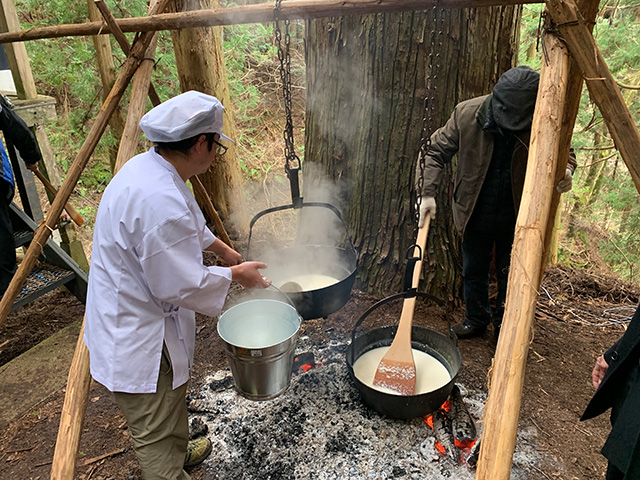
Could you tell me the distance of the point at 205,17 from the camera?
2.65m

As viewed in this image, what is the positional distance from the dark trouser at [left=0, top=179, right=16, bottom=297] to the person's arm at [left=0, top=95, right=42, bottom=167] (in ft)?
1.34

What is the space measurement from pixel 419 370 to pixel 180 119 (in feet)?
8.59

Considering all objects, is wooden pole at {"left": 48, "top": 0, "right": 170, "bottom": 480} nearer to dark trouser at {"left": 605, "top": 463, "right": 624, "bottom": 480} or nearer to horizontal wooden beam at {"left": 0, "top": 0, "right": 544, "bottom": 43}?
horizontal wooden beam at {"left": 0, "top": 0, "right": 544, "bottom": 43}

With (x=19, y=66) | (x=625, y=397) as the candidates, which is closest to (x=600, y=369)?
(x=625, y=397)

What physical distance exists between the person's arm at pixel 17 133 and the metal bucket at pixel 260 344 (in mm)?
2781

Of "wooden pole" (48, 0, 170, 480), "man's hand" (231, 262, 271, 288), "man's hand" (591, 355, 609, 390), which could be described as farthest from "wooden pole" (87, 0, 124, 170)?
"man's hand" (591, 355, 609, 390)

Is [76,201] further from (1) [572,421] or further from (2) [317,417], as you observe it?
(1) [572,421]

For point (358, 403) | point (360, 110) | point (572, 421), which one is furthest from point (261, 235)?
point (572, 421)

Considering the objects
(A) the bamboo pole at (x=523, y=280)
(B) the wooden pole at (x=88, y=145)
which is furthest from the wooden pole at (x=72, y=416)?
(A) the bamboo pole at (x=523, y=280)

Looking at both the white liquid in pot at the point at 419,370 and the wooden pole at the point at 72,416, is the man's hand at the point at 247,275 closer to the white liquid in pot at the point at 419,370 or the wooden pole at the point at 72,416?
the wooden pole at the point at 72,416

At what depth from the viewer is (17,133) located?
Result: 12.3 ft

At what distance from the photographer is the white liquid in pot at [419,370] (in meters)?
3.09

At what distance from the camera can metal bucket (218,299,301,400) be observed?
2.70m

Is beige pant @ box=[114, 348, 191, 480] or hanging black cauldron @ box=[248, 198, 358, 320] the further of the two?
hanging black cauldron @ box=[248, 198, 358, 320]
